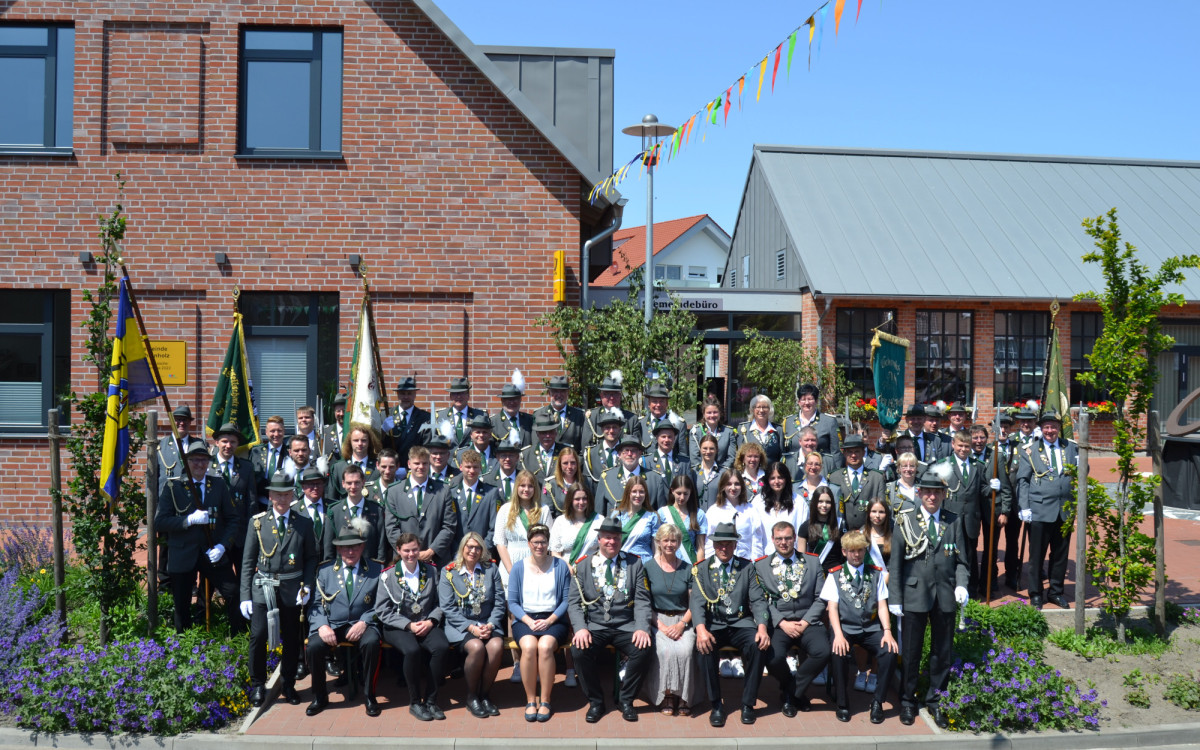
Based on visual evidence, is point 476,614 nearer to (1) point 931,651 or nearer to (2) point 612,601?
(2) point 612,601

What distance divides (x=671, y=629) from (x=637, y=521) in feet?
3.51

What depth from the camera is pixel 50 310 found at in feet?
41.3

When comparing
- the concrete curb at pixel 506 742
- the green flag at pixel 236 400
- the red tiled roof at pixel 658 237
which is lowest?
the concrete curb at pixel 506 742

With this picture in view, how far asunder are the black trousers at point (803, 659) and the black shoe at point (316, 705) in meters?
3.37

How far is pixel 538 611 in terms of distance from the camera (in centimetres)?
738

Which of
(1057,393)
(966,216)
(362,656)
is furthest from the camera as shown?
(966,216)

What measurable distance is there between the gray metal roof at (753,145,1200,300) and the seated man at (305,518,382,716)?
1372 centimetres

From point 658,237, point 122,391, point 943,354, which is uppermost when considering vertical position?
point 658,237

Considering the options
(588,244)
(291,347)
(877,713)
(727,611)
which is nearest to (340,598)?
(727,611)

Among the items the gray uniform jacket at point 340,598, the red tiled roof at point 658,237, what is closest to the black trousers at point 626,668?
the gray uniform jacket at point 340,598

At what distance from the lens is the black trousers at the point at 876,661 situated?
23.0 ft

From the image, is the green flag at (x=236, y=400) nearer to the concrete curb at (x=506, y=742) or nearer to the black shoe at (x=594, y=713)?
the concrete curb at (x=506, y=742)

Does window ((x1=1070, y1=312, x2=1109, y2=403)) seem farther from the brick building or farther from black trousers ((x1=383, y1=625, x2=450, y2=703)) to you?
black trousers ((x1=383, y1=625, x2=450, y2=703))

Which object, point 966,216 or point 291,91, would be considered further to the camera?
point 966,216
